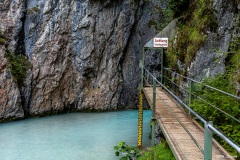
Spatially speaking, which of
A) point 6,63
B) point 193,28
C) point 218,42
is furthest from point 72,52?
point 218,42

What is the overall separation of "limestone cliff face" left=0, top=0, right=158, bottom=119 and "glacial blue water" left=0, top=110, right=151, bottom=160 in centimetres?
212

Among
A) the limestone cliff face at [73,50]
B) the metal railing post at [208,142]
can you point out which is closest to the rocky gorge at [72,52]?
the limestone cliff face at [73,50]

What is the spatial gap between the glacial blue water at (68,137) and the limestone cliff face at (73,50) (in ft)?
6.94

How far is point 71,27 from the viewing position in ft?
65.9

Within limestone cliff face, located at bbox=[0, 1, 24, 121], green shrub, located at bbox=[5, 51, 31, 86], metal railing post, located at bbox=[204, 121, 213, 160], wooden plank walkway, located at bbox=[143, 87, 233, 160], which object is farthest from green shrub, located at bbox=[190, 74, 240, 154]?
green shrub, located at bbox=[5, 51, 31, 86]

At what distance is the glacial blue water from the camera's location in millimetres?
10423

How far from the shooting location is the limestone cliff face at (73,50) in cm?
1861

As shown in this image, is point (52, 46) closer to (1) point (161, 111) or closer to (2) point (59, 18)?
(2) point (59, 18)

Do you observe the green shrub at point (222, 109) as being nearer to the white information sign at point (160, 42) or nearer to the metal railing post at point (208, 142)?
the metal railing post at point (208, 142)

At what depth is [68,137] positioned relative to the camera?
12.9 m

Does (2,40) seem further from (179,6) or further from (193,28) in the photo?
(193,28)

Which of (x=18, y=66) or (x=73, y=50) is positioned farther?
(x=73, y=50)

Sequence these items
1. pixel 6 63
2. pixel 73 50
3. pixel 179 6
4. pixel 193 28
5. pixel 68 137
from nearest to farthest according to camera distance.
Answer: pixel 193 28
pixel 179 6
pixel 68 137
pixel 6 63
pixel 73 50

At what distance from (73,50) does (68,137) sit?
354 inches
